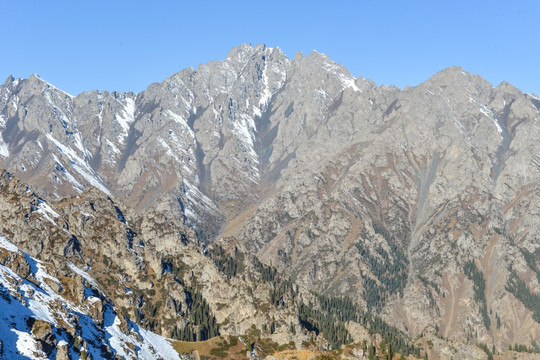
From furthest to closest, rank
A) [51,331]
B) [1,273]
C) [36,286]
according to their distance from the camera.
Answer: [36,286], [1,273], [51,331]

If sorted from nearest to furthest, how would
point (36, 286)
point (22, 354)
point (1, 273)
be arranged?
1. point (22, 354)
2. point (1, 273)
3. point (36, 286)

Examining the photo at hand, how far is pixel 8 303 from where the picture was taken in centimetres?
16838

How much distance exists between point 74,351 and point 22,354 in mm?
20377

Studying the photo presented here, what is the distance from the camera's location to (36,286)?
200 metres

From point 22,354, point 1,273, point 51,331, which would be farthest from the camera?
point 1,273

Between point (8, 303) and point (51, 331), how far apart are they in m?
16.3

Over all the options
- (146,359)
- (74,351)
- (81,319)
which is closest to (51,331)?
(74,351)

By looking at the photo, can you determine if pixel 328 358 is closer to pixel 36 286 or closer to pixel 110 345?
pixel 110 345

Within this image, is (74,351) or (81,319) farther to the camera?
(81,319)

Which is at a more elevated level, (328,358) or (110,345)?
(328,358)

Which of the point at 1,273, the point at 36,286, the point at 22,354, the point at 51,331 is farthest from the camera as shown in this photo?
the point at 36,286

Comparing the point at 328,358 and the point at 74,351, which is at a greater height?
the point at 328,358

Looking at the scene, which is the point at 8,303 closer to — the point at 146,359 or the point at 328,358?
the point at 146,359

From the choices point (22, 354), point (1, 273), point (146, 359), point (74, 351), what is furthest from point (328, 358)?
point (1, 273)
